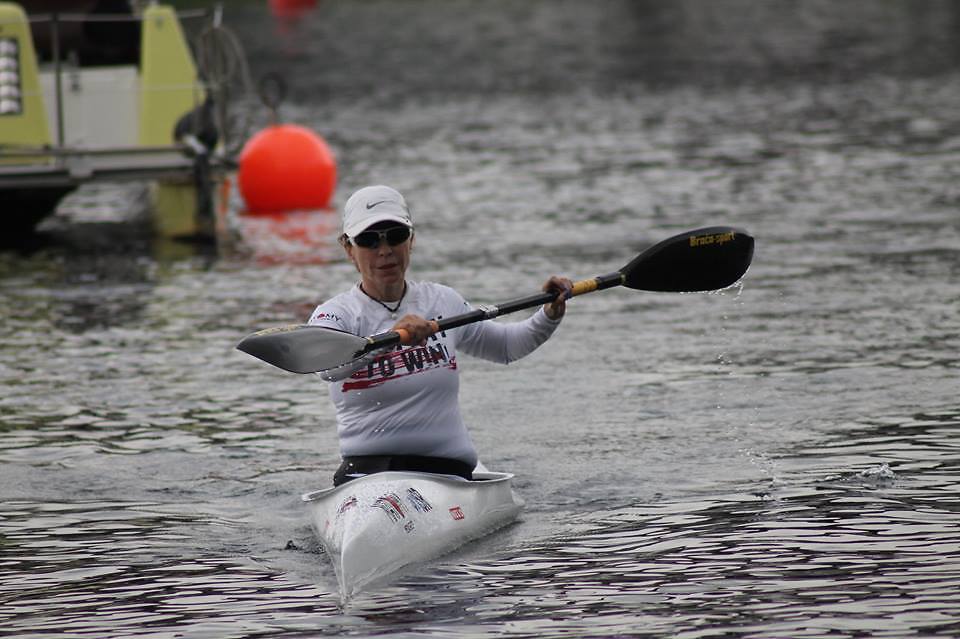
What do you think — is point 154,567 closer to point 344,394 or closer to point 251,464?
point 344,394

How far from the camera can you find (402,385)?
29.8 feet

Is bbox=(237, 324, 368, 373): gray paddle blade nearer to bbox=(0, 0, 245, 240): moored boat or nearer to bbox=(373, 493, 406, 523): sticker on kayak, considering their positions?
bbox=(373, 493, 406, 523): sticker on kayak

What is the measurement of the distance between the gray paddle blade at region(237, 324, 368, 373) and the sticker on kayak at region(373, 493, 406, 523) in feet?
2.20

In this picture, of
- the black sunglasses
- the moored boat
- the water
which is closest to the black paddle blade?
the water

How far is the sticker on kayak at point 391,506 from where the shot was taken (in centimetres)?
862

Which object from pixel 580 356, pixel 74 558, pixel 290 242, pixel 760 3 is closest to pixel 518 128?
pixel 290 242

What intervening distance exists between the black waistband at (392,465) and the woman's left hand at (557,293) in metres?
0.91

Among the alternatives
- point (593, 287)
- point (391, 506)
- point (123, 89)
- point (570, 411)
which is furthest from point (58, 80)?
point (391, 506)

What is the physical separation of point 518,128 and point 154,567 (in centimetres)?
2284

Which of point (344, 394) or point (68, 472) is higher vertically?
point (344, 394)

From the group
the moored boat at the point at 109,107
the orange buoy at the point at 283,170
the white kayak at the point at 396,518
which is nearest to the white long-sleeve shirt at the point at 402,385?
the white kayak at the point at 396,518

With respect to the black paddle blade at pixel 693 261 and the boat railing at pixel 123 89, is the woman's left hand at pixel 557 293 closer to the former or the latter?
the black paddle blade at pixel 693 261

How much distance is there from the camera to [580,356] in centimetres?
1371

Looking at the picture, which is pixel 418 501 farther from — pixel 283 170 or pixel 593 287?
pixel 283 170
